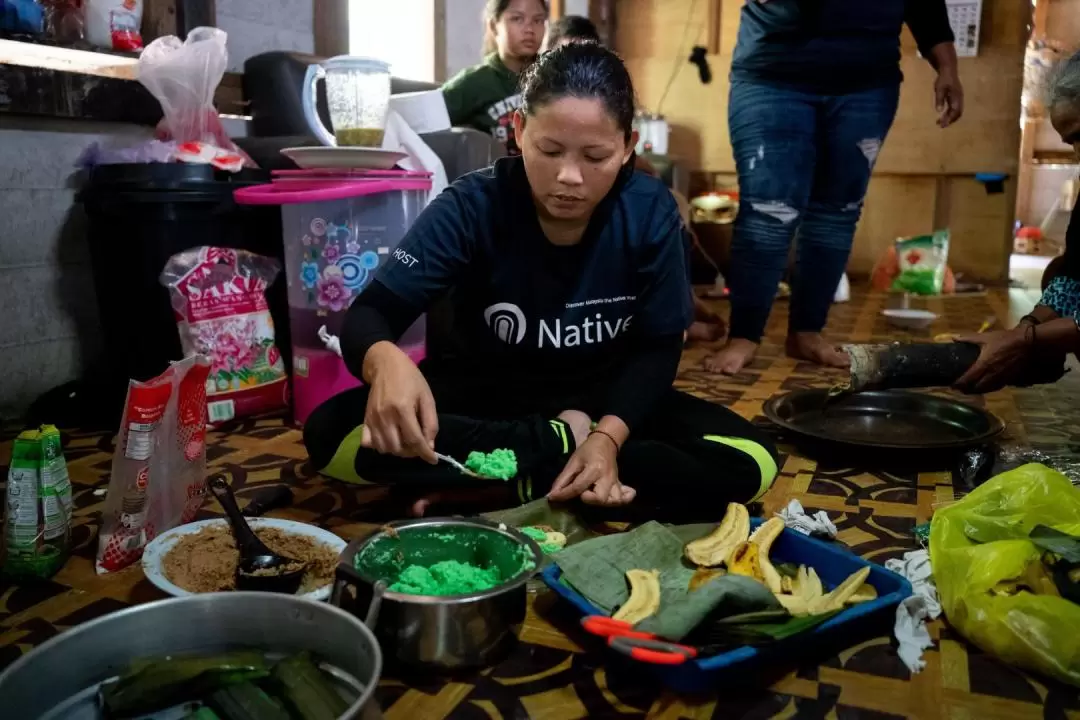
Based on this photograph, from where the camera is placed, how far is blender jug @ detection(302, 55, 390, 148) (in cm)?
185

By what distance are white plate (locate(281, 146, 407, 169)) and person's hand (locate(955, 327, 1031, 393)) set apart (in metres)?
1.19

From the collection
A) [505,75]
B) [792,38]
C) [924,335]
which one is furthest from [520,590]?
[924,335]

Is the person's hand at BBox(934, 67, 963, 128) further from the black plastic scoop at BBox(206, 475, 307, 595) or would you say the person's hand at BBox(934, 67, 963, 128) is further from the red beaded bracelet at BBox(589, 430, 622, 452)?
the black plastic scoop at BBox(206, 475, 307, 595)

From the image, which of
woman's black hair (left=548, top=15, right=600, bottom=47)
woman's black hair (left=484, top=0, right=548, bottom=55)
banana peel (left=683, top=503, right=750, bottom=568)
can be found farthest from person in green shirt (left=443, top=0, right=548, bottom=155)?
banana peel (left=683, top=503, right=750, bottom=568)

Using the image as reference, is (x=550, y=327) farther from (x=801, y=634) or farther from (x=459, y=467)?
(x=801, y=634)

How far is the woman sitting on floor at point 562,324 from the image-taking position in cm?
117

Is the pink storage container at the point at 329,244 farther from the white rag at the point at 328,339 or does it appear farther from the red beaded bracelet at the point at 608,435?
the red beaded bracelet at the point at 608,435

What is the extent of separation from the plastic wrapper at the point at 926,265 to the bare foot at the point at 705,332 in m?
1.62

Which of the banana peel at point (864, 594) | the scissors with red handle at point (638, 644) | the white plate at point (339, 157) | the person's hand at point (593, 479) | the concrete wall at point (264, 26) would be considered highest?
the concrete wall at point (264, 26)

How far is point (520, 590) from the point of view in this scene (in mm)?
854

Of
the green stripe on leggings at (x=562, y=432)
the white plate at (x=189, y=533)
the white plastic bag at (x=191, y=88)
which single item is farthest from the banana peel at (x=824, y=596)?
the white plastic bag at (x=191, y=88)

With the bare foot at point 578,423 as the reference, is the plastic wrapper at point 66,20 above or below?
above

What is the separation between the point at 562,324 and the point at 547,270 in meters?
0.09

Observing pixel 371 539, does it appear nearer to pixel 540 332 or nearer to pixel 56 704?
pixel 56 704
